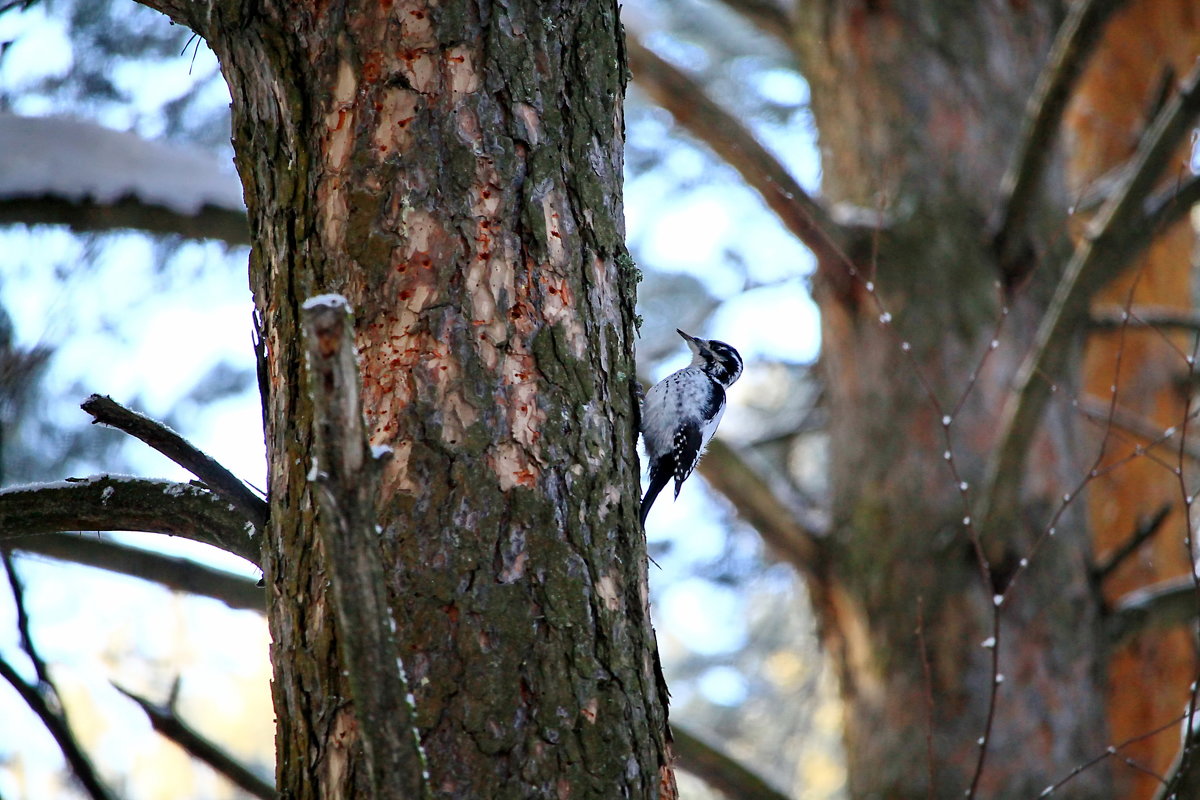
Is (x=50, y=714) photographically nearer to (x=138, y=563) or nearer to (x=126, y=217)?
(x=138, y=563)

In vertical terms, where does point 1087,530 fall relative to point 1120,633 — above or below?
above

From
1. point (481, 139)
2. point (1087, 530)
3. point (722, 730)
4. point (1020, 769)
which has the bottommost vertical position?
point (1020, 769)

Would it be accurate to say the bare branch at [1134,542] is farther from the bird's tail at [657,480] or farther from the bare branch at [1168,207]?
the bird's tail at [657,480]

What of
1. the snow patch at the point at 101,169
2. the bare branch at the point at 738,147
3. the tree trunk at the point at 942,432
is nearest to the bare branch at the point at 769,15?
the tree trunk at the point at 942,432

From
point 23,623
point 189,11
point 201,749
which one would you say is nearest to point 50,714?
point 23,623

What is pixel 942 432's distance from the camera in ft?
14.6

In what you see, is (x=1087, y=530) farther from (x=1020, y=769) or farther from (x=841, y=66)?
(x=841, y=66)

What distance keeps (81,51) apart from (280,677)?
133 inches

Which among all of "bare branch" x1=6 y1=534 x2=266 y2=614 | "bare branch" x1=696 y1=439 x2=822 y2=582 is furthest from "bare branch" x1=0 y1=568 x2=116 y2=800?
"bare branch" x1=696 y1=439 x2=822 y2=582

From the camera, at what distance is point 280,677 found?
190 centimetres

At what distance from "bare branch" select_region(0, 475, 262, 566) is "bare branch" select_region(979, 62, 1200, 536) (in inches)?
95.2

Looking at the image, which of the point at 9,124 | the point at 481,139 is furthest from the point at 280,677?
the point at 9,124

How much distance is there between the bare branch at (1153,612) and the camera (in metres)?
3.99

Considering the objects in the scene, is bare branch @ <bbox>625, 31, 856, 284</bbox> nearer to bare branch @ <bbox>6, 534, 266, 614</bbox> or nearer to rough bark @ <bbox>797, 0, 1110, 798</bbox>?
rough bark @ <bbox>797, 0, 1110, 798</bbox>
